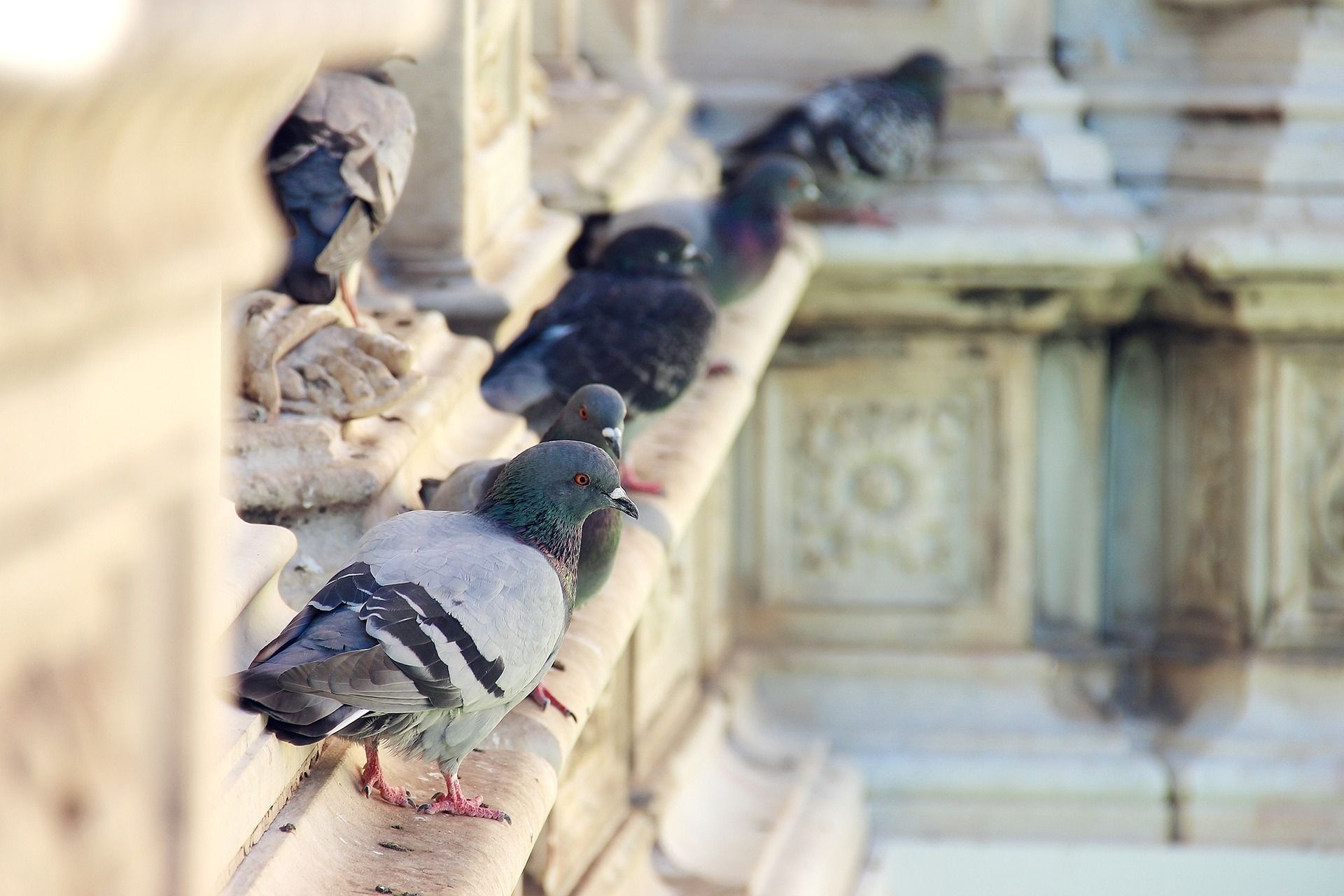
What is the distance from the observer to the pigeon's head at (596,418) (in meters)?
2.63

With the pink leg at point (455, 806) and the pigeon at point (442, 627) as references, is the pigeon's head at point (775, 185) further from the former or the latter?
the pink leg at point (455, 806)

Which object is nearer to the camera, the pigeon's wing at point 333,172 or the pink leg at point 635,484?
the pigeon's wing at point 333,172

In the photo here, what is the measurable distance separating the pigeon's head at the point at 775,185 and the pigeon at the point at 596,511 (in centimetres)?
201

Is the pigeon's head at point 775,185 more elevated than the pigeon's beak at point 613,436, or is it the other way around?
the pigeon's beak at point 613,436

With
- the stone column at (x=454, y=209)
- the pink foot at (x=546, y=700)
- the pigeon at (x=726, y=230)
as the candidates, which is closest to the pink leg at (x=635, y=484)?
the stone column at (x=454, y=209)

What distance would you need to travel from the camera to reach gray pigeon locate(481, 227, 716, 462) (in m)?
3.21

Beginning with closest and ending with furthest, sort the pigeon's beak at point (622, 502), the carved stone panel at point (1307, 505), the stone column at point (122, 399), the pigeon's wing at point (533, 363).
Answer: the stone column at point (122, 399), the pigeon's beak at point (622, 502), the pigeon's wing at point (533, 363), the carved stone panel at point (1307, 505)

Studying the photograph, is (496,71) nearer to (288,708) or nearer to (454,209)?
(454,209)

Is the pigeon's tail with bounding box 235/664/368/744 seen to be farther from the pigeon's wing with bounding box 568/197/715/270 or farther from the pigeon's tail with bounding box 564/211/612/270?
the pigeon's tail with bounding box 564/211/612/270

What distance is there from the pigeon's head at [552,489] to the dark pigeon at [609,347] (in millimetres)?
929

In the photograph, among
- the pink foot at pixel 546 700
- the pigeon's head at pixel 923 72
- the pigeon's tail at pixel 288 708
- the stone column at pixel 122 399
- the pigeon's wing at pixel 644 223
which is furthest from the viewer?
the pigeon's head at pixel 923 72

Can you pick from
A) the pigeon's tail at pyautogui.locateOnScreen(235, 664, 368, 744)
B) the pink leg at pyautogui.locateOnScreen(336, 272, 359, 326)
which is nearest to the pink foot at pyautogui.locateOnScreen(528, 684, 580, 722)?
the pigeon's tail at pyautogui.locateOnScreen(235, 664, 368, 744)

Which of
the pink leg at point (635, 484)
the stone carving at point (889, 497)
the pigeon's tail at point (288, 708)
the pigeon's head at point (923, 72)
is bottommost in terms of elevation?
the stone carving at point (889, 497)

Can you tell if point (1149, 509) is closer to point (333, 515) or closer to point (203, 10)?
point (333, 515)
